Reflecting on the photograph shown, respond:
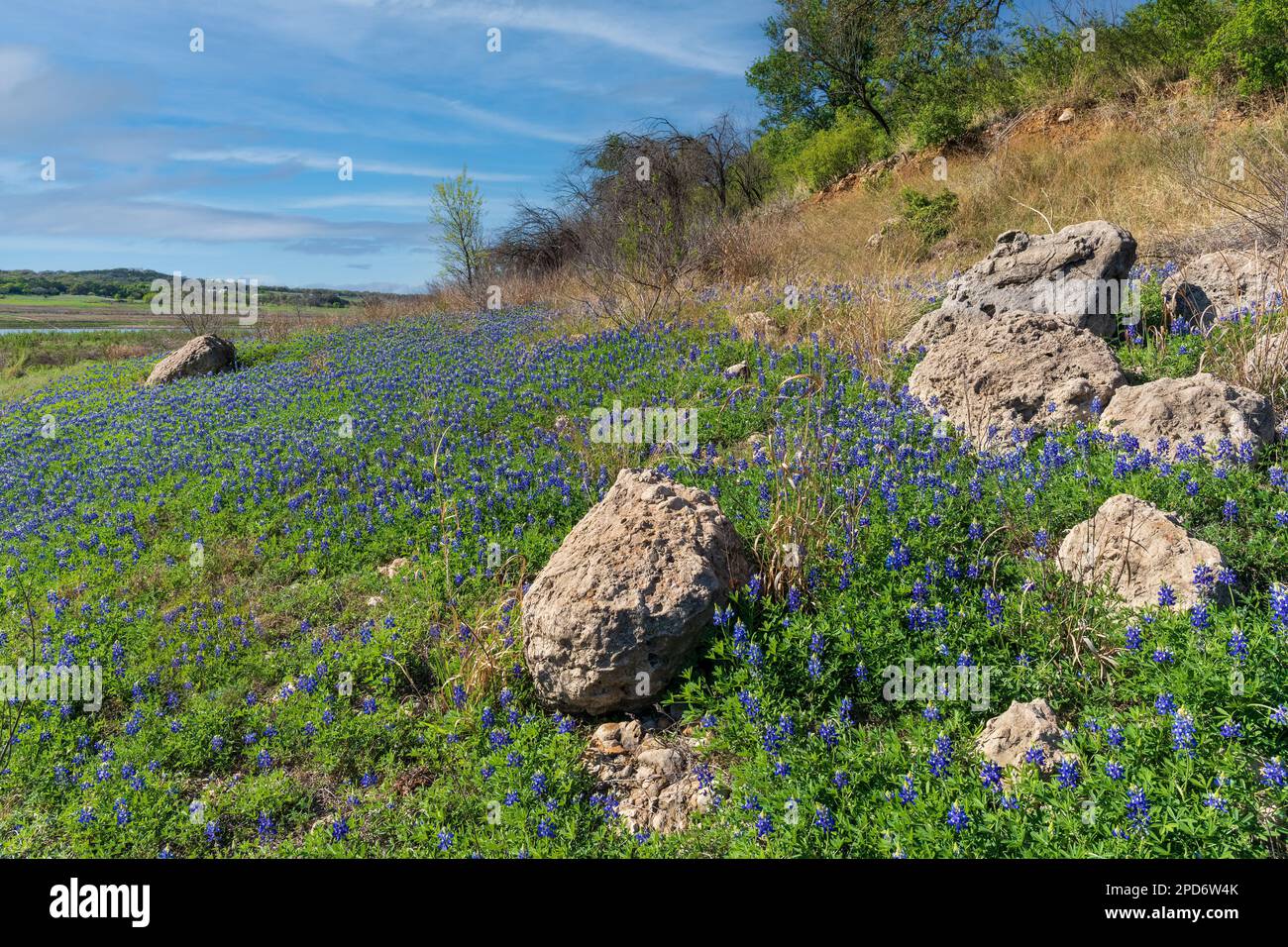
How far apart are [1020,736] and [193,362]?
55.8ft

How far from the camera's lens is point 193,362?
15312mm

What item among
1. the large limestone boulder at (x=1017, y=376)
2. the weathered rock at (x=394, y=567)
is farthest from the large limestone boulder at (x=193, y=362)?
→ the large limestone boulder at (x=1017, y=376)

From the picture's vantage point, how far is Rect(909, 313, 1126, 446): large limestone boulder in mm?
5395

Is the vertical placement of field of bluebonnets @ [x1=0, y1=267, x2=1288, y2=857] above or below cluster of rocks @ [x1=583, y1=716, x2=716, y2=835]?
above

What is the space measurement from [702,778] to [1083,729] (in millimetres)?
1551

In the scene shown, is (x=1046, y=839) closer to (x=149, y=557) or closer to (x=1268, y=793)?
(x=1268, y=793)

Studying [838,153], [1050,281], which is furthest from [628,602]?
[838,153]

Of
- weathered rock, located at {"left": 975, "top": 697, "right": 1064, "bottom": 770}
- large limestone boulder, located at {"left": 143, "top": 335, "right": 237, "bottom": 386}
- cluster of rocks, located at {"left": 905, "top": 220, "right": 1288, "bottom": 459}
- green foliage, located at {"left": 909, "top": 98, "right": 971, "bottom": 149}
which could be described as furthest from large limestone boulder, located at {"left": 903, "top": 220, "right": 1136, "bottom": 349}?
large limestone boulder, located at {"left": 143, "top": 335, "right": 237, "bottom": 386}

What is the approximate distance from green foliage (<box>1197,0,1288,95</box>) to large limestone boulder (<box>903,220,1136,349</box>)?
9547 mm

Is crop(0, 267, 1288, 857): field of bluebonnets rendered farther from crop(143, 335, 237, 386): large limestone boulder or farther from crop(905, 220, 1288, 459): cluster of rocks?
crop(143, 335, 237, 386): large limestone boulder

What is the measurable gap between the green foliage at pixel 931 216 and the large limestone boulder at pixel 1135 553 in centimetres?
1126

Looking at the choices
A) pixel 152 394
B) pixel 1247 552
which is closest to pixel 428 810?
pixel 1247 552

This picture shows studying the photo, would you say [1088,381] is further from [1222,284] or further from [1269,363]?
[1222,284]

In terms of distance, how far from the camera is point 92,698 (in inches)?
184
